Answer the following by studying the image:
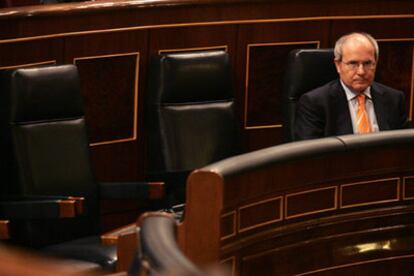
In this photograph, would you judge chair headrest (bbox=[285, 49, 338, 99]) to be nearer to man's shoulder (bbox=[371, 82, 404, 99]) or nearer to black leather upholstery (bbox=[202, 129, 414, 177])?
man's shoulder (bbox=[371, 82, 404, 99])

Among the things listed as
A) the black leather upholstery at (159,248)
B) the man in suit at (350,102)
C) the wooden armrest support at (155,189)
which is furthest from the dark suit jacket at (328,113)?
the black leather upholstery at (159,248)

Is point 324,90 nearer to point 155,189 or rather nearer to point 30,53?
point 155,189

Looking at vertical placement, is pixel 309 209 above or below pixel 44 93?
below

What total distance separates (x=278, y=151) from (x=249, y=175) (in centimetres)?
10

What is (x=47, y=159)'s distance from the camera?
2219mm

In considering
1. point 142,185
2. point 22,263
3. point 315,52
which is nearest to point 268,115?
point 315,52

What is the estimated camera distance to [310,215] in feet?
5.92

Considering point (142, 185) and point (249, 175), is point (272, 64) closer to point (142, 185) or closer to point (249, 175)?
point (142, 185)

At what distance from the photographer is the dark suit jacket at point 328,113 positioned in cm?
239

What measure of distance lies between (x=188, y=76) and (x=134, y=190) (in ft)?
1.26

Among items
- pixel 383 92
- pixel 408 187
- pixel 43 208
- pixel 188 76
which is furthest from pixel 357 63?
pixel 43 208

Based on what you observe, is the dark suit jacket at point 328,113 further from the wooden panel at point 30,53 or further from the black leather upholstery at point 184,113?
the wooden panel at point 30,53

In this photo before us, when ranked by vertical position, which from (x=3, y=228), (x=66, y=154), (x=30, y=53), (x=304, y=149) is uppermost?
(x=30, y=53)

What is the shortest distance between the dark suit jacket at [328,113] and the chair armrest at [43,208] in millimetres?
636
